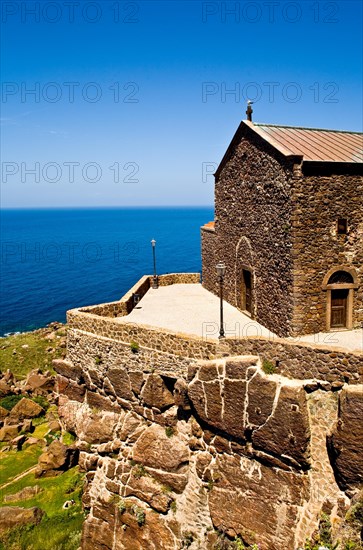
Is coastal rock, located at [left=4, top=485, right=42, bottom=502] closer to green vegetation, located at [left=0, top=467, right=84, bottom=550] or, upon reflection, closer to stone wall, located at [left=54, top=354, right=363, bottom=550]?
green vegetation, located at [left=0, top=467, right=84, bottom=550]

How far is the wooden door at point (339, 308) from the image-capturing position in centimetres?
1582

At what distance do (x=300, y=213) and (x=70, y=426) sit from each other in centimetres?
1482

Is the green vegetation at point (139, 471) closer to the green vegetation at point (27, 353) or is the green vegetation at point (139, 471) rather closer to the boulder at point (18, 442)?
the boulder at point (18, 442)

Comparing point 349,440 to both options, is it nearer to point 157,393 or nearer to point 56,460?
point 157,393

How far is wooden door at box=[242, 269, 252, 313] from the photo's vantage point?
19312 mm

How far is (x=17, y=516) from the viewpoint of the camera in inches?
631

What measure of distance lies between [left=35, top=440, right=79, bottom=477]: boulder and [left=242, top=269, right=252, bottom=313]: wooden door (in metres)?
11.2

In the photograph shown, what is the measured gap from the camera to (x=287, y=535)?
12.3 metres

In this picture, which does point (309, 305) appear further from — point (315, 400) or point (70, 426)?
point (70, 426)

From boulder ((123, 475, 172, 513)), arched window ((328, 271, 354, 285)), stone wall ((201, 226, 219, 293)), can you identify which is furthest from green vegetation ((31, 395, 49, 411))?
arched window ((328, 271, 354, 285))

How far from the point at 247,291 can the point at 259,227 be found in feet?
12.2

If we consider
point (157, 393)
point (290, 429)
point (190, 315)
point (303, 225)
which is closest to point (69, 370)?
point (157, 393)

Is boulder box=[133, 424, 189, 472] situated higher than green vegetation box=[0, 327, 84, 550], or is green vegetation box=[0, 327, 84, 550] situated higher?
boulder box=[133, 424, 189, 472]

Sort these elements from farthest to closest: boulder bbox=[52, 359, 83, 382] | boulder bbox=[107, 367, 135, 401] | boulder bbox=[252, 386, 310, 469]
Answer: boulder bbox=[52, 359, 83, 382] → boulder bbox=[107, 367, 135, 401] → boulder bbox=[252, 386, 310, 469]
